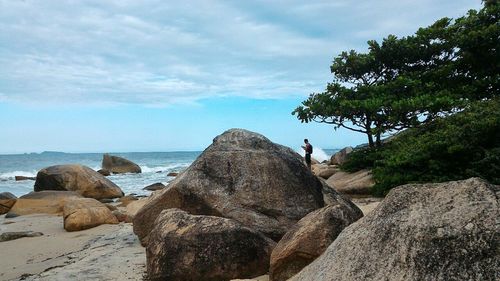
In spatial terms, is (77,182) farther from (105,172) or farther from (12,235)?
(105,172)

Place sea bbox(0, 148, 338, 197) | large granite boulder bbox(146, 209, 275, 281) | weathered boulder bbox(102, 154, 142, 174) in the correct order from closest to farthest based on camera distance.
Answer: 1. large granite boulder bbox(146, 209, 275, 281)
2. sea bbox(0, 148, 338, 197)
3. weathered boulder bbox(102, 154, 142, 174)

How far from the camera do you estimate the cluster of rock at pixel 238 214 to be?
5.60 meters

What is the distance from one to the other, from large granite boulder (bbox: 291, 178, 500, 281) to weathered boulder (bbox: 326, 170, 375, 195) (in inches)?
437

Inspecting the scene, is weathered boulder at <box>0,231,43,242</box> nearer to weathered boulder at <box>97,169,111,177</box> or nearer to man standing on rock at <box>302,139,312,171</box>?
man standing on rock at <box>302,139,312,171</box>

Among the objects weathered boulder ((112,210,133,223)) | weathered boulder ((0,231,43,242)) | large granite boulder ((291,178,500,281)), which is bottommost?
weathered boulder ((0,231,43,242))

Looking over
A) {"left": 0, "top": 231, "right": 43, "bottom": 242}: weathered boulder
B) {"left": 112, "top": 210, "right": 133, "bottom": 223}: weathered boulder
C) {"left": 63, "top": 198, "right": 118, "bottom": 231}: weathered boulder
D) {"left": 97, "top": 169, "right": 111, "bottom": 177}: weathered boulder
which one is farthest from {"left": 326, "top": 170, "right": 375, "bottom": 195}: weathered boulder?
{"left": 97, "top": 169, "right": 111, "bottom": 177}: weathered boulder

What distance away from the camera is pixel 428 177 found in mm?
11570

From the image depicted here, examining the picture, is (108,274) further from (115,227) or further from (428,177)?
(428,177)

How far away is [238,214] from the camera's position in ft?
24.2

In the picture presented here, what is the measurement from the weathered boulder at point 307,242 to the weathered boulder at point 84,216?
311 inches

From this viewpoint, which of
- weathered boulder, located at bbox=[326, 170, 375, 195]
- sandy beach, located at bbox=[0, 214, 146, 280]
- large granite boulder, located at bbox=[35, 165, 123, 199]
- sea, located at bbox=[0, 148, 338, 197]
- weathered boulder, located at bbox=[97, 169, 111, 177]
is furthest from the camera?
weathered boulder, located at bbox=[97, 169, 111, 177]

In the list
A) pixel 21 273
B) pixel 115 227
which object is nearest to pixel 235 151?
pixel 21 273

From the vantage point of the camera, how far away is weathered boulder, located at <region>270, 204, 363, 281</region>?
5168 mm

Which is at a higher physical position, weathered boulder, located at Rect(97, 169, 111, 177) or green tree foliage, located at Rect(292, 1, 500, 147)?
green tree foliage, located at Rect(292, 1, 500, 147)
